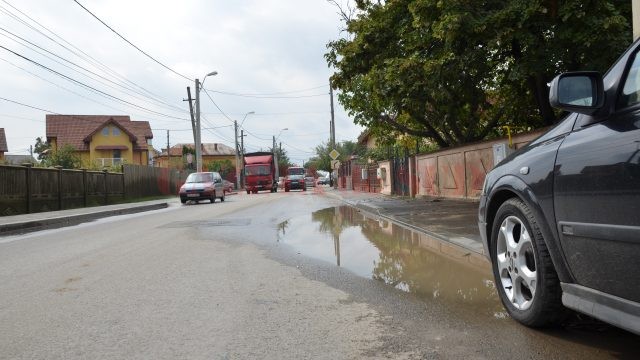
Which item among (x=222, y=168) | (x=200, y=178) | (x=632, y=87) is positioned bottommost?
(x=200, y=178)

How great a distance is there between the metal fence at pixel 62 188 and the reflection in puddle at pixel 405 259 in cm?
1138

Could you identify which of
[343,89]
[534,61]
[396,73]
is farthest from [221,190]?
[534,61]

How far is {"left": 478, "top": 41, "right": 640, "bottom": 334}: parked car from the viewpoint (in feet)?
8.55

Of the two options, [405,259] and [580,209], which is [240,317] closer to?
[580,209]

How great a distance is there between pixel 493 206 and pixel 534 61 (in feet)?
26.3

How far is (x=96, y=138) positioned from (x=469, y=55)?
172 ft

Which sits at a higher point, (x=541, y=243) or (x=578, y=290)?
(x=541, y=243)

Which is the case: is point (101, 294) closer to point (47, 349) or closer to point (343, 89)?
point (47, 349)

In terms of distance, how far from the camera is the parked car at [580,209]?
8.55 ft

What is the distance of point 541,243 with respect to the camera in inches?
131

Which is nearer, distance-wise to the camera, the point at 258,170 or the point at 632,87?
the point at 632,87

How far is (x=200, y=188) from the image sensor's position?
25.2m

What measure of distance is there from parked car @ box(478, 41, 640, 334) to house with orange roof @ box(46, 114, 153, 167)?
184 feet

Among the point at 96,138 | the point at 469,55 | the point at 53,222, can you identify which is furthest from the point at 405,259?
the point at 96,138
